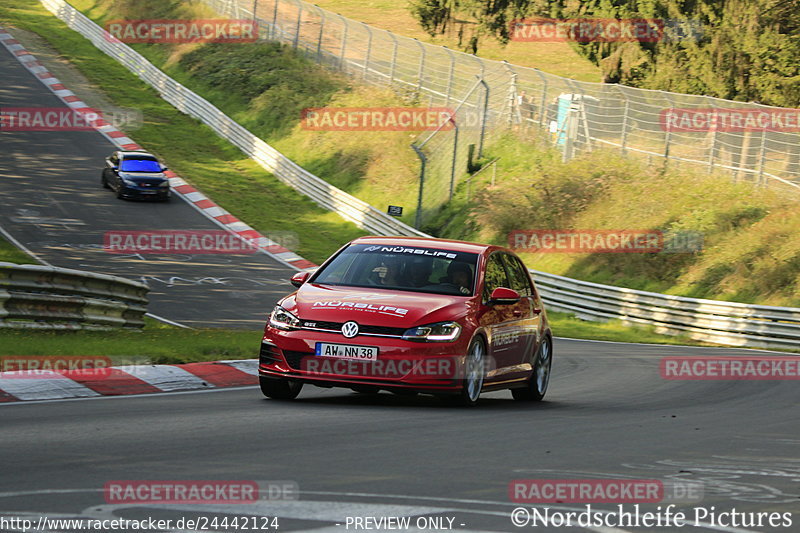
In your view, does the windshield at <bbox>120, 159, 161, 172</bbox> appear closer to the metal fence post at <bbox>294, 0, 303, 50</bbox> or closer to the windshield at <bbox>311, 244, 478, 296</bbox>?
the metal fence post at <bbox>294, 0, 303, 50</bbox>

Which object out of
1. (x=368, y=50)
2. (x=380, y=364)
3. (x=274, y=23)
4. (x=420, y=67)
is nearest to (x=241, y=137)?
(x=368, y=50)

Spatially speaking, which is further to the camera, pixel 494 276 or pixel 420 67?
pixel 420 67

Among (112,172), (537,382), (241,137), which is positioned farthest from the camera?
(241,137)

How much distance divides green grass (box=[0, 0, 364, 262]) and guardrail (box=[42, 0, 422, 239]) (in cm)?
32

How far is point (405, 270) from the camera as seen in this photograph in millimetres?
11273

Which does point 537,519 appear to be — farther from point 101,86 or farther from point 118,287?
point 101,86

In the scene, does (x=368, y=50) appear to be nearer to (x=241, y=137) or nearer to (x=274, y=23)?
(x=241, y=137)

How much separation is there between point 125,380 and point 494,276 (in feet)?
12.2

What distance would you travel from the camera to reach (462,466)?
7176 mm

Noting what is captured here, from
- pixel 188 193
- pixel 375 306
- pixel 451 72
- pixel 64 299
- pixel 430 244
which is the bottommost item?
pixel 188 193

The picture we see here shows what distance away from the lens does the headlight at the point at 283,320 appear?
10414 millimetres

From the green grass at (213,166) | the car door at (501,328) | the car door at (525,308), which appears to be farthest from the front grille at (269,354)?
the green grass at (213,166)

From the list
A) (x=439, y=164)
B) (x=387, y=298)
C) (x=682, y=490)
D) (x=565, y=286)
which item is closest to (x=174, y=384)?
(x=387, y=298)

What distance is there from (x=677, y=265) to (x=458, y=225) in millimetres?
8012
